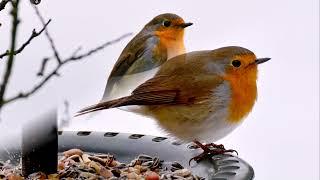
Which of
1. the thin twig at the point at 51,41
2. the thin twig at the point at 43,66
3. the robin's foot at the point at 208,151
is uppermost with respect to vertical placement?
the thin twig at the point at 51,41

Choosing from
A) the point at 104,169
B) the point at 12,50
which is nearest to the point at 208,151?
the point at 104,169

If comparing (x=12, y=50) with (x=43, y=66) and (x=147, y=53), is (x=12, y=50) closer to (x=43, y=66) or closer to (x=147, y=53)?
(x=43, y=66)

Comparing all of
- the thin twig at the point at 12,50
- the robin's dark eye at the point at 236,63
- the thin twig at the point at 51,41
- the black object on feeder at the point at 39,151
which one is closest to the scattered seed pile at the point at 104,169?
the black object on feeder at the point at 39,151

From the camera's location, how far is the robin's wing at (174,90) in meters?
1.94

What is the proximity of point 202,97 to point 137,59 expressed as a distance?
277 mm

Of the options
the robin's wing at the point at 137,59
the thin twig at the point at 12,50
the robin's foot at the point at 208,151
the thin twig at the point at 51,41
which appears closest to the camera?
the thin twig at the point at 12,50

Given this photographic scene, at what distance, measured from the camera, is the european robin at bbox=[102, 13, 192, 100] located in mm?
1864

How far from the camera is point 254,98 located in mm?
2080

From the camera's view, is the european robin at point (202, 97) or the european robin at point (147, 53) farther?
the european robin at point (202, 97)

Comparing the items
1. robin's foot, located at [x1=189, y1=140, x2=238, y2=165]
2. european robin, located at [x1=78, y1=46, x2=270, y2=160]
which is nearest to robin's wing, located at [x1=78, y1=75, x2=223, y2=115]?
european robin, located at [x1=78, y1=46, x2=270, y2=160]

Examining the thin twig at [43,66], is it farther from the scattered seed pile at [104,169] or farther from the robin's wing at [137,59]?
the scattered seed pile at [104,169]

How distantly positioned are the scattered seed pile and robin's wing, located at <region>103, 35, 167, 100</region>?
277 mm

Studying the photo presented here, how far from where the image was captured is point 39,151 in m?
2.06

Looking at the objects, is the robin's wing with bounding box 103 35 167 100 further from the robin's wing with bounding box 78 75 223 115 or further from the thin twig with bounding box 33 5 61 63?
the thin twig with bounding box 33 5 61 63
